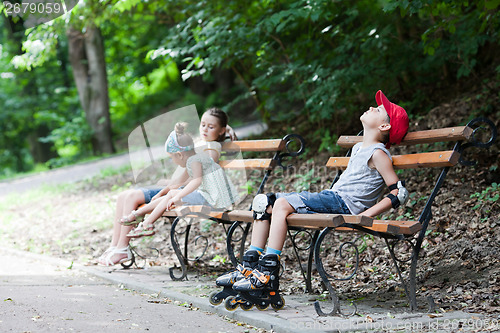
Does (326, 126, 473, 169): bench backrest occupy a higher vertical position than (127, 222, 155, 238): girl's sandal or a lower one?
higher

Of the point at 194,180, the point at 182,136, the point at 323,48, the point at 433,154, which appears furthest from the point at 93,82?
the point at 433,154

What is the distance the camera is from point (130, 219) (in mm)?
5379

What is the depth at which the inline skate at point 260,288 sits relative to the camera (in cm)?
373

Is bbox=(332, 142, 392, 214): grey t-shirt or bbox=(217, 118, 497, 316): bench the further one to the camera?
bbox=(332, 142, 392, 214): grey t-shirt

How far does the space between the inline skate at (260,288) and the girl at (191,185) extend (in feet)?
4.42

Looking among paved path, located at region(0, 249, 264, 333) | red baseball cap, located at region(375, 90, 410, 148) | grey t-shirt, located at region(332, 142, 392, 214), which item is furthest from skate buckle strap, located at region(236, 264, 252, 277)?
red baseball cap, located at region(375, 90, 410, 148)

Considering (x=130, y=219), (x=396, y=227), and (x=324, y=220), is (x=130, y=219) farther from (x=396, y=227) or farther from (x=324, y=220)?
(x=396, y=227)

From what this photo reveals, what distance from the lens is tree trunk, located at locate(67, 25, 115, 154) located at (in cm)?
1594

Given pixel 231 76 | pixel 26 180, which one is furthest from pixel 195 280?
pixel 231 76

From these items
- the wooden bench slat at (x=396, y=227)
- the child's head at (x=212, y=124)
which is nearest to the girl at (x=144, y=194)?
the child's head at (x=212, y=124)

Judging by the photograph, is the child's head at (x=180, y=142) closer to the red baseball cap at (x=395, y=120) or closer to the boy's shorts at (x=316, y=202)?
the boy's shorts at (x=316, y=202)

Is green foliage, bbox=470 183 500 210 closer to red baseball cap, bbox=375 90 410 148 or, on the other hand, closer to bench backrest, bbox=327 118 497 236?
bench backrest, bbox=327 118 497 236

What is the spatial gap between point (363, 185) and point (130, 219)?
2.38 m

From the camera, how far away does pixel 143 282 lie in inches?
196
